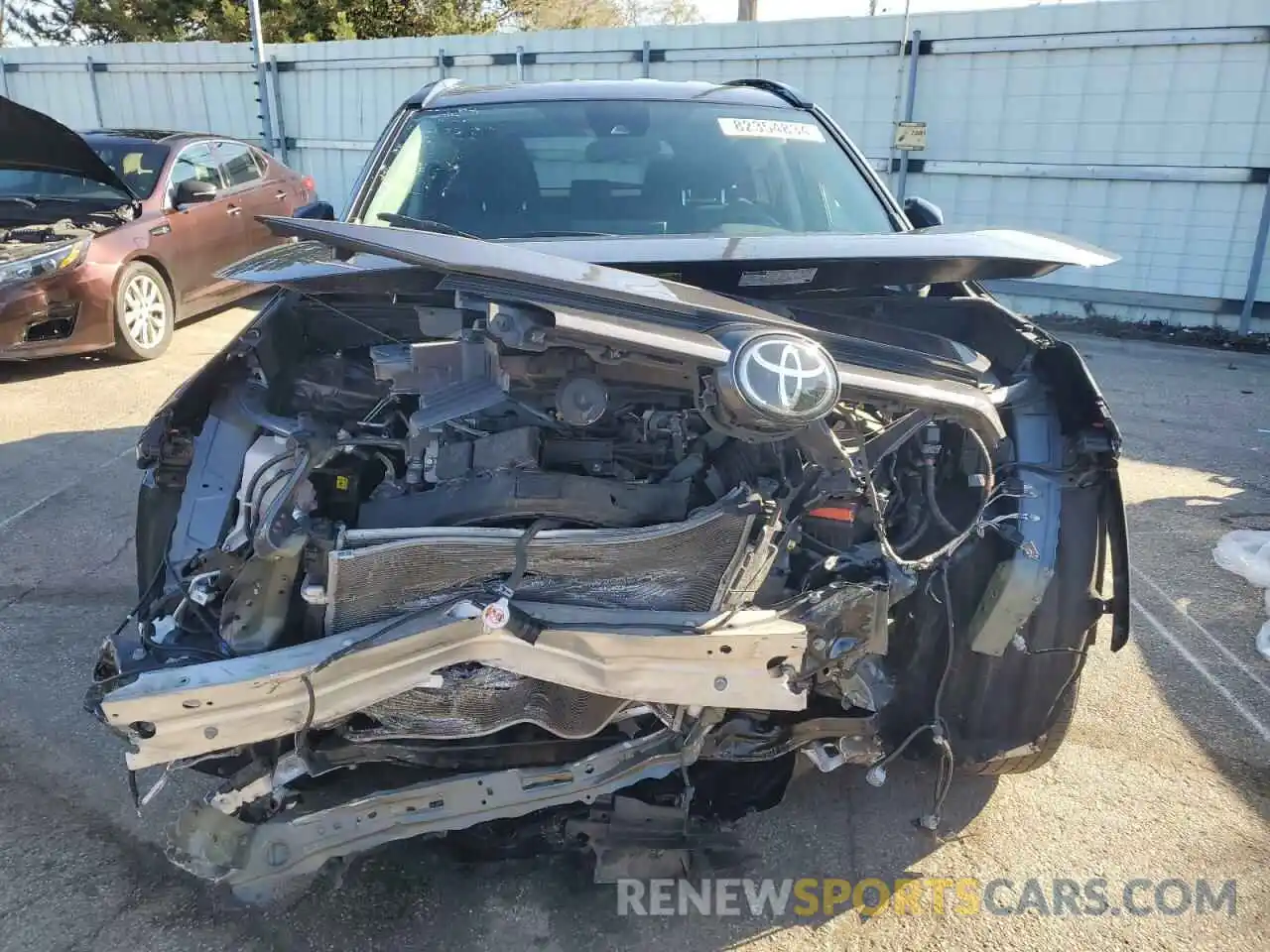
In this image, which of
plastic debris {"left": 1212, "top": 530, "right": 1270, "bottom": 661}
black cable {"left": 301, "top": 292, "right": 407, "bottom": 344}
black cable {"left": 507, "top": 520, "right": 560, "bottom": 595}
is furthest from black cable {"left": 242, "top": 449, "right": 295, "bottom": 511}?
plastic debris {"left": 1212, "top": 530, "right": 1270, "bottom": 661}

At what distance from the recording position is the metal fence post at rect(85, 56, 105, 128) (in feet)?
42.8

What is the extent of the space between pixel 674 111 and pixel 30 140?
8.96ft

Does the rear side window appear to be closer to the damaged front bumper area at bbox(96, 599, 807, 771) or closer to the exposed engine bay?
the exposed engine bay

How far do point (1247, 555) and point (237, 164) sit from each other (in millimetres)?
8265

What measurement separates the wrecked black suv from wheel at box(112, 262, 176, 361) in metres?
4.91

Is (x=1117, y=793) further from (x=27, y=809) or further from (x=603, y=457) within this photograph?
(x=27, y=809)

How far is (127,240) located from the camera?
667cm

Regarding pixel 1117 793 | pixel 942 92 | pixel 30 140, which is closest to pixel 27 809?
pixel 30 140

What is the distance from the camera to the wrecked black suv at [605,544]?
5.77ft

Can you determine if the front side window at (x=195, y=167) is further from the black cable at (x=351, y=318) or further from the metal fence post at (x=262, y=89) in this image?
the black cable at (x=351, y=318)

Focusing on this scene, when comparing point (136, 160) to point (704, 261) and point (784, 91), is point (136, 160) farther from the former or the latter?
point (704, 261)

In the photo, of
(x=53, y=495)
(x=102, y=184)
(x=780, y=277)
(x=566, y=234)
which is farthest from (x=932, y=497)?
(x=102, y=184)

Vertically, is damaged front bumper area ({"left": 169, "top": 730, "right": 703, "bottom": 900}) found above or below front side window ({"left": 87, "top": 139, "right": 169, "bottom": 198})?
below

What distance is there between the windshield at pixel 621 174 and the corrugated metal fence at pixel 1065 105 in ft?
21.7
